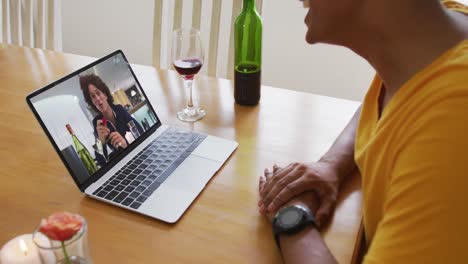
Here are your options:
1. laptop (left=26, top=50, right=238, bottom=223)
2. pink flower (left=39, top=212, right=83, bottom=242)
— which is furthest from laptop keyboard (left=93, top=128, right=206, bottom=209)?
pink flower (left=39, top=212, right=83, bottom=242)

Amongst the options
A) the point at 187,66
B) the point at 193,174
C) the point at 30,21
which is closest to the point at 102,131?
the point at 193,174

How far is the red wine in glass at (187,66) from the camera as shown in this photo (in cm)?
121

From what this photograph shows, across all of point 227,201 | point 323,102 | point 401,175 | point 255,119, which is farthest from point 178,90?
point 401,175

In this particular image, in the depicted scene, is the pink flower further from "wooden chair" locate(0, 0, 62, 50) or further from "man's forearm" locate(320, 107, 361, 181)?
"wooden chair" locate(0, 0, 62, 50)

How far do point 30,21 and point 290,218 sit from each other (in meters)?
1.59

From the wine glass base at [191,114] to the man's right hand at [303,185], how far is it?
0.31 m

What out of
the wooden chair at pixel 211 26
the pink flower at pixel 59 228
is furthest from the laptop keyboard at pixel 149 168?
the wooden chair at pixel 211 26

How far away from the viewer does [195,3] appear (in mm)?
1768

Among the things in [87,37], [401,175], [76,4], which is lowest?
[87,37]

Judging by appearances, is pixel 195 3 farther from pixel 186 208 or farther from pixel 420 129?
pixel 420 129

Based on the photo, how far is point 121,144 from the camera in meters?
1.01

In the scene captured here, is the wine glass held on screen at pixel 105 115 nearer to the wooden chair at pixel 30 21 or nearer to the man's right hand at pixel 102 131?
the man's right hand at pixel 102 131

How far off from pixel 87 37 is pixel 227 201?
233 centimetres

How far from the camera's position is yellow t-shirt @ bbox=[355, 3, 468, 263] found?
0.56 meters
